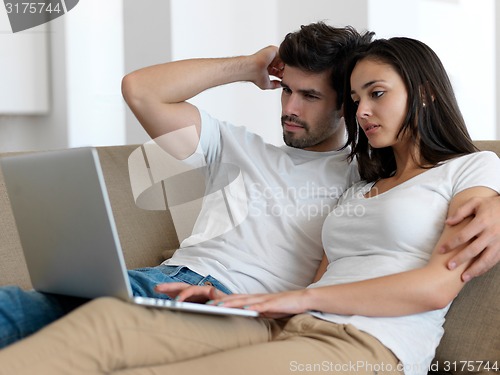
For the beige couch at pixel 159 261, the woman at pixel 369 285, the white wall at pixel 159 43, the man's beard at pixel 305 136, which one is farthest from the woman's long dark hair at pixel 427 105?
the white wall at pixel 159 43

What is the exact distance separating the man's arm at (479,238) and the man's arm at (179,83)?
2.65 ft

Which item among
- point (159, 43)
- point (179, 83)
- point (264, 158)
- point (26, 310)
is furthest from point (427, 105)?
point (159, 43)

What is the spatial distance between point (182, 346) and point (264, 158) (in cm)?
78

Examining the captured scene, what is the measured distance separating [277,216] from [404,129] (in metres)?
0.39

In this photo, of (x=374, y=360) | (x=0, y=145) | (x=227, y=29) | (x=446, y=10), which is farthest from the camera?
(x=446, y=10)

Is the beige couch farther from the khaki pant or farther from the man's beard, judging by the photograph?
the man's beard

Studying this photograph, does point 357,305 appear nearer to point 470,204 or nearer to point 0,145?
point 470,204

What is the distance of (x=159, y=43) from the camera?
3205 mm

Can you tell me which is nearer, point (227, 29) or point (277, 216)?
point (277, 216)

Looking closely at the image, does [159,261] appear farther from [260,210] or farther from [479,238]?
[479,238]

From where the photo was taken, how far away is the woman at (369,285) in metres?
1.26

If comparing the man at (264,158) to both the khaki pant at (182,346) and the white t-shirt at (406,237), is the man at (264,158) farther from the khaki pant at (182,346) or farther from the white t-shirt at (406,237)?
the khaki pant at (182,346)

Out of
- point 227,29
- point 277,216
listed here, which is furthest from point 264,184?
point 227,29

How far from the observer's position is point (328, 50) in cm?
201
